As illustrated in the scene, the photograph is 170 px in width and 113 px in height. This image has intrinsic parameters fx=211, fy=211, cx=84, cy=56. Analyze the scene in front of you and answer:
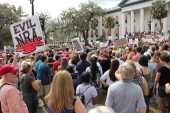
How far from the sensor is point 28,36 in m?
5.23

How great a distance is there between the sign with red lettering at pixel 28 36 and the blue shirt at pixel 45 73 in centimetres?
105

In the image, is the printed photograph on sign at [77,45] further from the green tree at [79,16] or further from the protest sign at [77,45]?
the green tree at [79,16]

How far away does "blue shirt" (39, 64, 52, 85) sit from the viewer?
6.18 m

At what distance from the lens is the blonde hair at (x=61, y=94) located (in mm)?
2463

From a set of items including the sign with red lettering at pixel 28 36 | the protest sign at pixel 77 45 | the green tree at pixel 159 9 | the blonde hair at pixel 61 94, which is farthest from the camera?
the green tree at pixel 159 9

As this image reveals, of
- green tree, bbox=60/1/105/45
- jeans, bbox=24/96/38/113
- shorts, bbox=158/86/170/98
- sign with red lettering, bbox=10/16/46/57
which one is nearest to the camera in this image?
jeans, bbox=24/96/38/113

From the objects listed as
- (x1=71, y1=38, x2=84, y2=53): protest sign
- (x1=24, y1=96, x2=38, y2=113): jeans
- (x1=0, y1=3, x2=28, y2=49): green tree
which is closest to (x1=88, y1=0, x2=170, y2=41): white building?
(x1=0, y1=3, x2=28, y2=49): green tree

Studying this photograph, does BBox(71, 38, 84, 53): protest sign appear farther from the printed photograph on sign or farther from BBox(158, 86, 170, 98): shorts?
BBox(158, 86, 170, 98): shorts

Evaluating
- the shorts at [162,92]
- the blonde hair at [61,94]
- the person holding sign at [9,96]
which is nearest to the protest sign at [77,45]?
the shorts at [162,92]

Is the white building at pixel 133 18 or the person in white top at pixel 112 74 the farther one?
the white building at pixel 133 18

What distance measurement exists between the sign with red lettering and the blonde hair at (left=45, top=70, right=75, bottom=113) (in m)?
2.80

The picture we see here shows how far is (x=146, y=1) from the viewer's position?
4462 cm

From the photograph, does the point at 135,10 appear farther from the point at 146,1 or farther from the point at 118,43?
the point at 118,43

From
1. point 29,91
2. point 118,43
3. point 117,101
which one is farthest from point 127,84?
point 118,43
